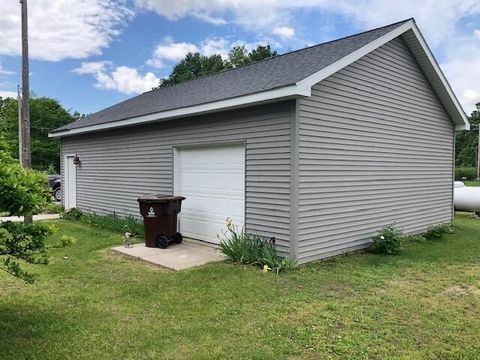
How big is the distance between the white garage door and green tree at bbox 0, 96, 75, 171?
28.7 meters

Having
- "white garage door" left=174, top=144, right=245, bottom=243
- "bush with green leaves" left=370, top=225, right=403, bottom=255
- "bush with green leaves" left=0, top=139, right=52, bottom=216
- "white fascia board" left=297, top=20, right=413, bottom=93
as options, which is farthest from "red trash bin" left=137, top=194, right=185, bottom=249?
"bush with green leaves" left=370, top=225, right=403, bottom=255

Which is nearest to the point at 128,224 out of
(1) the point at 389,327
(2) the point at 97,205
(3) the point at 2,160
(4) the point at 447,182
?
(2) the point at 97,205

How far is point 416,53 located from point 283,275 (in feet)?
19.0

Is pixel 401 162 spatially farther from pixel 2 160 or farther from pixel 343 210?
pixel 2 160

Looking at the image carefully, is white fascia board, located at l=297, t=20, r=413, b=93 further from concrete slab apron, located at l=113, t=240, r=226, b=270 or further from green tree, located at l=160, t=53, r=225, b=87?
green tree, located at l=160, t=53, r=225, b=87

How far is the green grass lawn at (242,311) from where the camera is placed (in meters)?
3.33

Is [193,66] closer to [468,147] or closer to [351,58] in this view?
[351,58]

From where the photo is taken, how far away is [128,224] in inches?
355

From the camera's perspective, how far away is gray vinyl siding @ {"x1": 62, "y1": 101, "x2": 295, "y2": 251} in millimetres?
6148

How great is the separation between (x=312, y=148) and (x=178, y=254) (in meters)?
2.86

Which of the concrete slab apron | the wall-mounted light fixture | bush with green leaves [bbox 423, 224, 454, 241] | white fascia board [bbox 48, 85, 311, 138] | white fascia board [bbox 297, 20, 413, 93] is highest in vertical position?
white fascia board [bbox 297, 20, 413, 93]

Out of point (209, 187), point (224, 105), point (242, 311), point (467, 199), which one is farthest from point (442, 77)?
point (242, 311)

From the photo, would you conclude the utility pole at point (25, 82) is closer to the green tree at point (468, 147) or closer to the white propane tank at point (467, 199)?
the white propane tank at point (467, 199)

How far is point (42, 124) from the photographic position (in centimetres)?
3697
